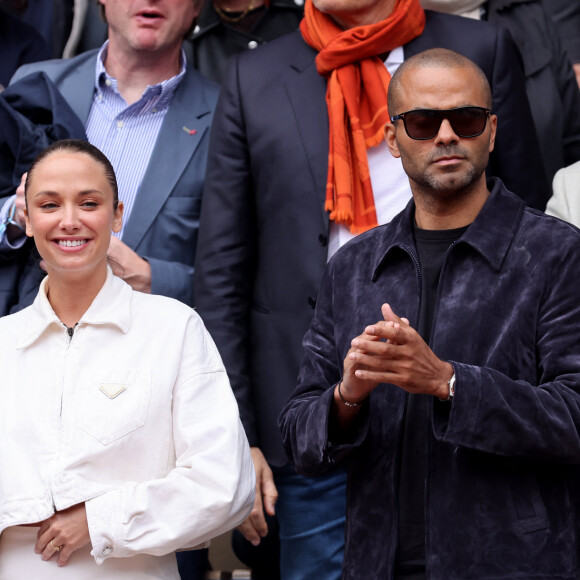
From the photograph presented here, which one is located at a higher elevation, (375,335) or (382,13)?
(382,13)

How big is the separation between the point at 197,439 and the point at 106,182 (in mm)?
727

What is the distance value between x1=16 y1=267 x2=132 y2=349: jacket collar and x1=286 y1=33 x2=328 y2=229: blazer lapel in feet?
2.54

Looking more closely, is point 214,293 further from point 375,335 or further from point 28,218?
point 375,335

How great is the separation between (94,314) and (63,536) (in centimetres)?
56

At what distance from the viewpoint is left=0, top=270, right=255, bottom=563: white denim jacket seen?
105 inches

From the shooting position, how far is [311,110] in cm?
357

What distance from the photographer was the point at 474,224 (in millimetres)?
2742

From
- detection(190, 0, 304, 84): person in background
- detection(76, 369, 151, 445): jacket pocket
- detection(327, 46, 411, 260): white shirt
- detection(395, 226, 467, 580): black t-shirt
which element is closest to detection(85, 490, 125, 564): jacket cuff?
detection(76, 369, 151, 445): jacket pocket

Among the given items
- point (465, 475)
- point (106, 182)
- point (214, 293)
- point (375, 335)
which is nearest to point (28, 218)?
point (106, 182)

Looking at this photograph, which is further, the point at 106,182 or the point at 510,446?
the point at 106,182

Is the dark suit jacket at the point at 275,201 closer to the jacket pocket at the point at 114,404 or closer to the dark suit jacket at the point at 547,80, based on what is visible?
the dark suit jacket at the point at 547,80

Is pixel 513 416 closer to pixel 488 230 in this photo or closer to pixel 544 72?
pixel 488 230

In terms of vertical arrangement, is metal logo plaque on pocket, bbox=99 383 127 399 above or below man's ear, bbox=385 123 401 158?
below

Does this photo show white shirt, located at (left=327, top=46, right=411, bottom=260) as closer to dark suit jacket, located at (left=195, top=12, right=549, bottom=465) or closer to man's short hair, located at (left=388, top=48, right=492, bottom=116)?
dark suit jacket, located at (left=195, top=12, right=549, bottom=465)
